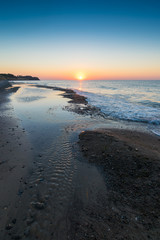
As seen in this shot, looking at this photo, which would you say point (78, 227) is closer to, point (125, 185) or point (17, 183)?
point (125, 185)

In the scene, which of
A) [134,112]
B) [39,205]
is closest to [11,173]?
[39,205]

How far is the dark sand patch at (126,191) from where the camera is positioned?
11.4ft

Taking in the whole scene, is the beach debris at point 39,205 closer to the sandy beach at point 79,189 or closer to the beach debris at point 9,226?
the sandy beach at point 79,189

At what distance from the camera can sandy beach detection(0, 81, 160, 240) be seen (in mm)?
3504

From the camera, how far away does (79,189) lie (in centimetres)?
491

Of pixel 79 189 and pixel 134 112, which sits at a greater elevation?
pixel 134 112

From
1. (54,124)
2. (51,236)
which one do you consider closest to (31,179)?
(51,236)

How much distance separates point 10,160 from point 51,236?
457 cm

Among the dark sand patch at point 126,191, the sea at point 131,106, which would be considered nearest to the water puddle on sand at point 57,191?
the dark sand patch at point 126,191

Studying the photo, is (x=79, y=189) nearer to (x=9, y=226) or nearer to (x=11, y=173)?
(x=9, y=226)

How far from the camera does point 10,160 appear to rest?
21.2 ft

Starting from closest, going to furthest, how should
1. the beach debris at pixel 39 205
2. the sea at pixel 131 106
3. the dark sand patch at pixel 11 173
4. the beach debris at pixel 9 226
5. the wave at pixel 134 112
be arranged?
the beach debris at pixel 9 226 < the dark sand patch at pixel 11 173 < the beach debris at pixel 39 205 < the sea at pixel 131 106 < the wave at pixel 134 112

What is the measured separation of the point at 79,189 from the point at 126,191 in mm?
2009

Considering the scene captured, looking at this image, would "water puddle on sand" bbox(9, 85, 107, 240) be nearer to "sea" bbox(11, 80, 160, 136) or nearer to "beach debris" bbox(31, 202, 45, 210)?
"beach debris" bbox(31, 202, 45, 210)
